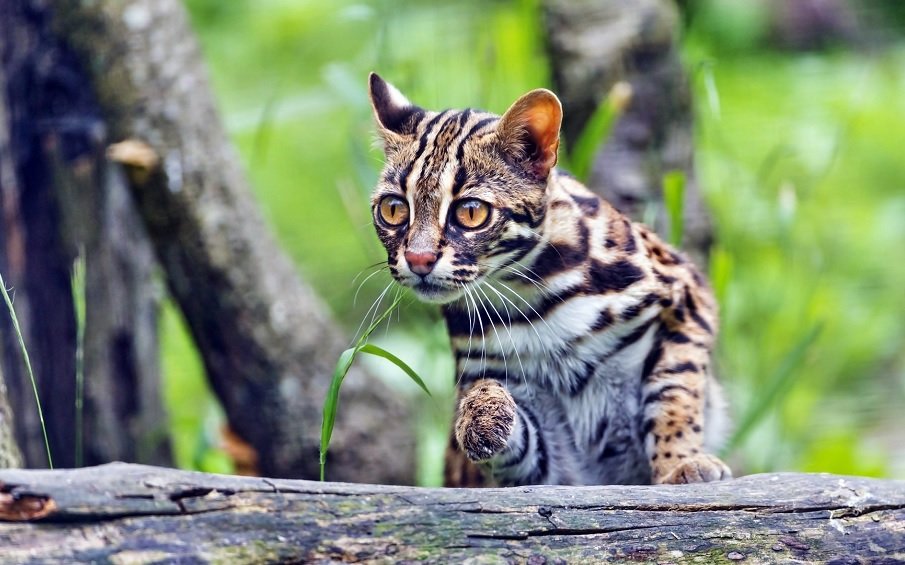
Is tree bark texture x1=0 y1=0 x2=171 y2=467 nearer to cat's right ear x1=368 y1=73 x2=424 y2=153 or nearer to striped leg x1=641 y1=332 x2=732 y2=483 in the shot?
cat's right ear x1=368 y1=73 x2=424 y2=153

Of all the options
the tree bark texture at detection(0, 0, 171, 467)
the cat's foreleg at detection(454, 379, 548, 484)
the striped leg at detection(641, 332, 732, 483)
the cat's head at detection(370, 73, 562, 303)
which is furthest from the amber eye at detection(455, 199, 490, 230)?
the tree bark texture at detection(0, 0, 171, 467)

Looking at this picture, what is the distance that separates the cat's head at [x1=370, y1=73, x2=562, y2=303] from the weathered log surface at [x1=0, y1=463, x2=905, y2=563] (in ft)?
2.51

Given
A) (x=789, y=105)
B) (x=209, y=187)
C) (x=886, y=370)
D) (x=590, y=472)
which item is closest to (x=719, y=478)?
(x=590, y=472)

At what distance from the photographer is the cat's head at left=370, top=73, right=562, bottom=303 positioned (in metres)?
2.95

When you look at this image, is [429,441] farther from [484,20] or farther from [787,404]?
[484,20]

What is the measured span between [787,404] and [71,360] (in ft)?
11.6

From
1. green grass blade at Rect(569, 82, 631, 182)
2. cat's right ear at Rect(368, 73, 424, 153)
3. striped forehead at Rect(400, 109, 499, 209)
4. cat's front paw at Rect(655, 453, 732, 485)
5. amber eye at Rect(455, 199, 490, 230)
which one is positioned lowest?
cat's front paw at Rect(655, 453, 732, 485)

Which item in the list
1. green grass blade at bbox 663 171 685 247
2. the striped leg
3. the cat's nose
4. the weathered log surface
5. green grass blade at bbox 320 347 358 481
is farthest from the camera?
green grass blade at bbox 663 171 685 247

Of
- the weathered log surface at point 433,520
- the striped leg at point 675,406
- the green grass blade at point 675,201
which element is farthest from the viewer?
the green grass blade at point 675,201

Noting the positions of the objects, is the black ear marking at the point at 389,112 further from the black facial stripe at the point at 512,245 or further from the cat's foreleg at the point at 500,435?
the cat's foreleg at the point at 500,435

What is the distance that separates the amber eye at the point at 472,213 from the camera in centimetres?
300

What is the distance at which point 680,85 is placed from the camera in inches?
192

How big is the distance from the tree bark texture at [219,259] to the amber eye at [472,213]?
1.54m

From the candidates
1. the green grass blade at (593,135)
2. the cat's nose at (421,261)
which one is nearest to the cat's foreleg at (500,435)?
the cat's nose at (421,261)
